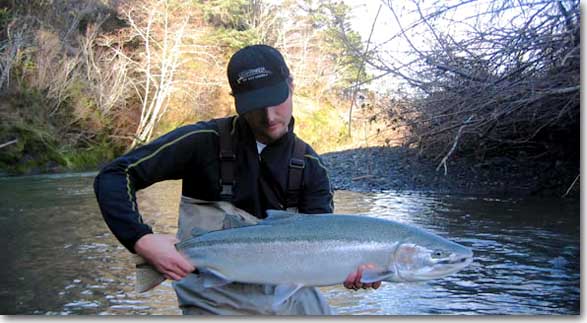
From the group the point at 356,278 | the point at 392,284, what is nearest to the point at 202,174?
the point at 356,278

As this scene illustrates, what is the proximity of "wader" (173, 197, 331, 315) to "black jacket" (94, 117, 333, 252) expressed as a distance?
0.15 ft

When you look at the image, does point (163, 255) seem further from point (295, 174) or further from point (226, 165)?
point (295, 174)

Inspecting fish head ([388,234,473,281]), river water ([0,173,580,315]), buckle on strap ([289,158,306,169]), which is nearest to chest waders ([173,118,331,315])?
buckle on strap ([289,158,306,169])

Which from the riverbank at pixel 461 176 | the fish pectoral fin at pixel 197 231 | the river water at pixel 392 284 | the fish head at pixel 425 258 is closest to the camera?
the fish head at pixel 425 258

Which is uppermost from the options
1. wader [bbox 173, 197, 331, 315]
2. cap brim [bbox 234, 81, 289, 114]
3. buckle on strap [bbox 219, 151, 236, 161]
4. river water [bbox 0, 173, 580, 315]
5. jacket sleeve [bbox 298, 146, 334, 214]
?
cap brim [bbox 234, 81, 289, 114]

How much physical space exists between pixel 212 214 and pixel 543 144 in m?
9.70

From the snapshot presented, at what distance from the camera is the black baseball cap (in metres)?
2.23

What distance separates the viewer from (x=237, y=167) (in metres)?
2.27

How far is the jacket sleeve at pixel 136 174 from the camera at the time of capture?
2080 millimetres

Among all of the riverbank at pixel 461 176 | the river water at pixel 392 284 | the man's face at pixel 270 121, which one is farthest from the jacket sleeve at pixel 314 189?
the riverbank at pixel 461 176

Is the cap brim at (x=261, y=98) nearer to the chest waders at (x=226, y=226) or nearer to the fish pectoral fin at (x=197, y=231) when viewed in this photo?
the chest waders at (x=226, y=226)

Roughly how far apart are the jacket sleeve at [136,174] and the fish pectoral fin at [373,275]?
0.73 meters

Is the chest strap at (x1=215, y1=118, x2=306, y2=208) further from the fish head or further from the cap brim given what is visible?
the fish head

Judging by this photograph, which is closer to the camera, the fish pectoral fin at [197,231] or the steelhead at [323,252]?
the steelhead at [323,252]
